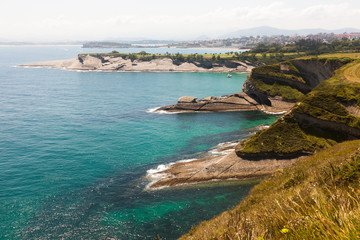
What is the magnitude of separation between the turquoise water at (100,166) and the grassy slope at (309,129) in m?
11.0

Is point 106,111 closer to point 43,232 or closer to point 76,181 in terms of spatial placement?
point 76,181

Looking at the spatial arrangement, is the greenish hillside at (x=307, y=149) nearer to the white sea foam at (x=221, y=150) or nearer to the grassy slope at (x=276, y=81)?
the white sea foam at (x=221, y=150)

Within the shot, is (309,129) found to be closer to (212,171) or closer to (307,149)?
(307,149)

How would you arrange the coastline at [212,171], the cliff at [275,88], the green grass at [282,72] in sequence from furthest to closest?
1. the green grass at [282,72]
2. the cliff at [275,88]
3. the coastline at [212,171]

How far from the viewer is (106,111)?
82.4 m

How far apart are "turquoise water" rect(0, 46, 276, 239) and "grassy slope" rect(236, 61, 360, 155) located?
10964mm

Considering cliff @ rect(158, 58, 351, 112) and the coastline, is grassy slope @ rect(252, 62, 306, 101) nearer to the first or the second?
cliff @ rect(158, 58, 351, 112)

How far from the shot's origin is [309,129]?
48.0 meters

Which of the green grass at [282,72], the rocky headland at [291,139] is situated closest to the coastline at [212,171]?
the rocky headland at [291,139]

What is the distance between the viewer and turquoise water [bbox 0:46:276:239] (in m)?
31.0

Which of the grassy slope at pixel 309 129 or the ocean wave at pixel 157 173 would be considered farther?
the grassy slope at pixel 309 129

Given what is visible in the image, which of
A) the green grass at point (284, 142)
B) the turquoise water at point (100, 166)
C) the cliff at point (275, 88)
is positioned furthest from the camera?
the cliff at point (275, 88)

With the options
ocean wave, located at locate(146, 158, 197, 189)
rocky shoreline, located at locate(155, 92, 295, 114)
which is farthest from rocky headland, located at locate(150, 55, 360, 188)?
rocky shoreline, located at locate(155, 92, 295, 114)

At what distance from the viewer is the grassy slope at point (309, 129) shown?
1762 inches
